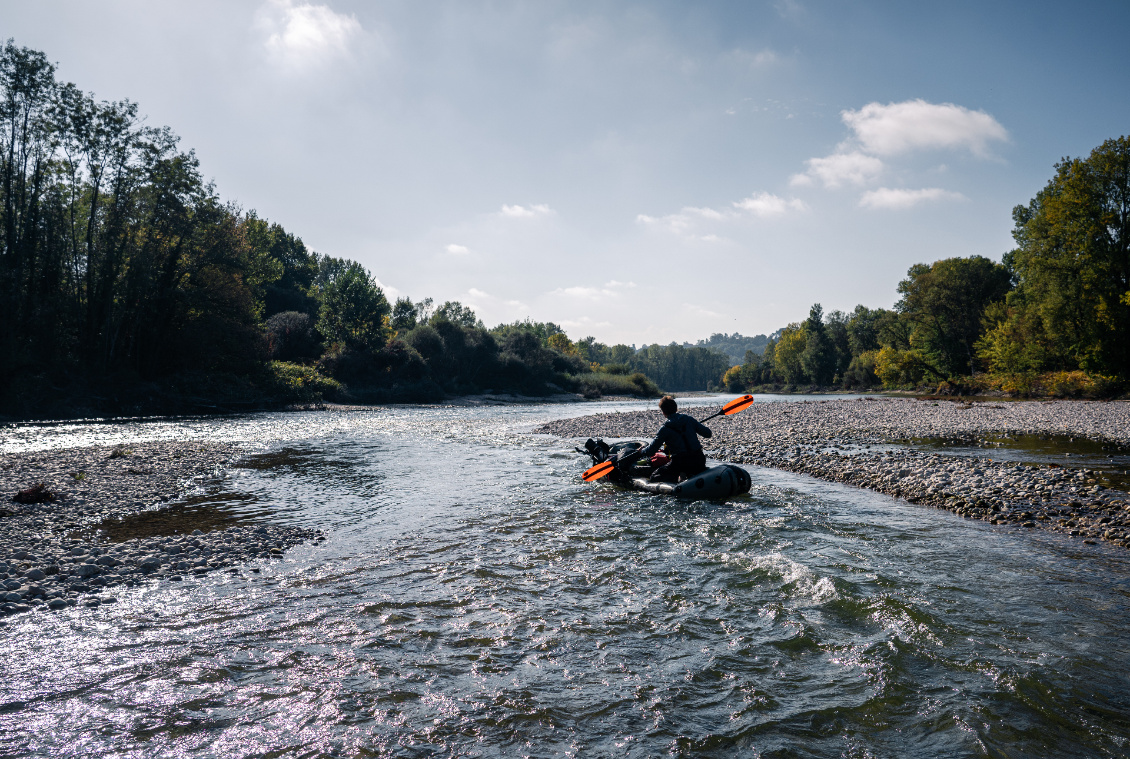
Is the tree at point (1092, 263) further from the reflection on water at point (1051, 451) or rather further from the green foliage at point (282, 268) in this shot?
the green foliage at point (282, 268)

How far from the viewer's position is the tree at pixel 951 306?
189 ft

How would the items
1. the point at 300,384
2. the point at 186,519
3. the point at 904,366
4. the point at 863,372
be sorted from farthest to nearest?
the point at 863,372, the point at 904,366, the point at 300,384, the point at 186,519

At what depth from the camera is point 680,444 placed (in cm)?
1201

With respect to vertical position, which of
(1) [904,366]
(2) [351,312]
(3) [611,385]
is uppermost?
(2) [351,312]

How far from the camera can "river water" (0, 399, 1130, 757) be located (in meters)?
3.83

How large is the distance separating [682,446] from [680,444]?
2.4 inches

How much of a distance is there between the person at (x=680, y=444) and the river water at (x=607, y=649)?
2.47 meters

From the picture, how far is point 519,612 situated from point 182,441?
20.6 m

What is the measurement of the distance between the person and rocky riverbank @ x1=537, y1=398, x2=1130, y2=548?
400 cm

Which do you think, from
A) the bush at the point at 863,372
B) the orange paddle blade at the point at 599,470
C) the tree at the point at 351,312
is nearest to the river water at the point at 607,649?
the orange paddle blade at the point at 599,470

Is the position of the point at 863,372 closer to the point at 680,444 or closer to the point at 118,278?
the point at 680,444

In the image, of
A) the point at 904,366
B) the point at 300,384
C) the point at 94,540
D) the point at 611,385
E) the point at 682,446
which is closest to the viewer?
the point at 94,540

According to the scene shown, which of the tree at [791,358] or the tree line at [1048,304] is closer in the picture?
the tree line at [1048,304]

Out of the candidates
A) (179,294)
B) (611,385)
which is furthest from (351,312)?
(611,385)
